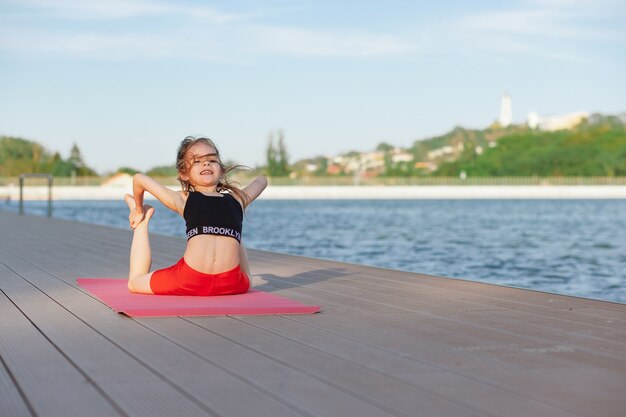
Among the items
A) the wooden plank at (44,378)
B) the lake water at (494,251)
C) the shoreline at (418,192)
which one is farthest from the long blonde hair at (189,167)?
the shoreline at (418,192)

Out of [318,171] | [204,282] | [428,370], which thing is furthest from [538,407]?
[318,171]

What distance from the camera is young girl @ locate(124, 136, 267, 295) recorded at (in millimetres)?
4301

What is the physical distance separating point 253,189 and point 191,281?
58 centimetres

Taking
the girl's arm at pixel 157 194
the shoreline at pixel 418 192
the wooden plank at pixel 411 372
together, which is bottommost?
the shoreline at pixel 418 192

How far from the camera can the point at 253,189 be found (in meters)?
4.63

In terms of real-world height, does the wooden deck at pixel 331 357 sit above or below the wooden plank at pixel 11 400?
below

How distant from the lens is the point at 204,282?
171 inches

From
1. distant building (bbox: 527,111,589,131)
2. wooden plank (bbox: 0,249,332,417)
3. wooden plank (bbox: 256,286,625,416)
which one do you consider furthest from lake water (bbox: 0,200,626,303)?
distant building (bbox: 527,111,589,131)

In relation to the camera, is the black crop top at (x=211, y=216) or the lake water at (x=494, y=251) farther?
the lake water at (x=494, y=251)

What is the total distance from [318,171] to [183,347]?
11325 cm

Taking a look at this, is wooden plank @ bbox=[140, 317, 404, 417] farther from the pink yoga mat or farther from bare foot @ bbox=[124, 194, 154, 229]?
bare foot @ bbox=[124, 194, 154, 229]

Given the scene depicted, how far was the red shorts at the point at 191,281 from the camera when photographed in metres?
4.32

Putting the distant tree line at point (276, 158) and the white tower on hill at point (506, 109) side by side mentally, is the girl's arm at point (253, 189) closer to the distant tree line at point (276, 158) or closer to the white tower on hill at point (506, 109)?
the distant tree line at point (276, 158)

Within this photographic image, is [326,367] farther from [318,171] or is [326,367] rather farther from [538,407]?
[318,171]
